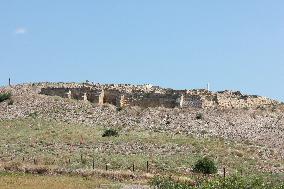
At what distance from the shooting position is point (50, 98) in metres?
63.1

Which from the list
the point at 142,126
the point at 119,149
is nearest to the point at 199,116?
the point at 142,126

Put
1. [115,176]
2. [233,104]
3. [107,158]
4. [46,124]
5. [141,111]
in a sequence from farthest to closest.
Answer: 1. [233,104]
2. [141,111]
3. [46,124]
4. [107,158]
5. [115,176]

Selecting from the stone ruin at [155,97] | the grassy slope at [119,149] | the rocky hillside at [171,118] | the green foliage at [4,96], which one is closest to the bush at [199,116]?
the rocky hillside at [171,118]

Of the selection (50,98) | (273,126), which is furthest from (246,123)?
(50,98)

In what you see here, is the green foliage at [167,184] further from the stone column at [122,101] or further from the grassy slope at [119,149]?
the stone column at [122,101]

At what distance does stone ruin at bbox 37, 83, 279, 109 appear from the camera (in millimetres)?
60625

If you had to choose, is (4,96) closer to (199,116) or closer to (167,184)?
(199,116)

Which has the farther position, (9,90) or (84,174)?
(9,90)

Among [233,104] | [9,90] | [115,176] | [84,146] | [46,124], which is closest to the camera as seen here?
[115,176]

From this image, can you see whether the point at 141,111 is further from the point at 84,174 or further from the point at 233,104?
the point at 84,174

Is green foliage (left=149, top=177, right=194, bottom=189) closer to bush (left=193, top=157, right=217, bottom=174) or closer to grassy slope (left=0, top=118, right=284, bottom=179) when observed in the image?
bush (left=193, top=157, right=217, bottom=174)

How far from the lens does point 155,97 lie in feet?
203

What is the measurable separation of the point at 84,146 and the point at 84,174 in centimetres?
905

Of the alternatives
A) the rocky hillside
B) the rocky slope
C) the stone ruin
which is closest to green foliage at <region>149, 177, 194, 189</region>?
the rocky hillside
